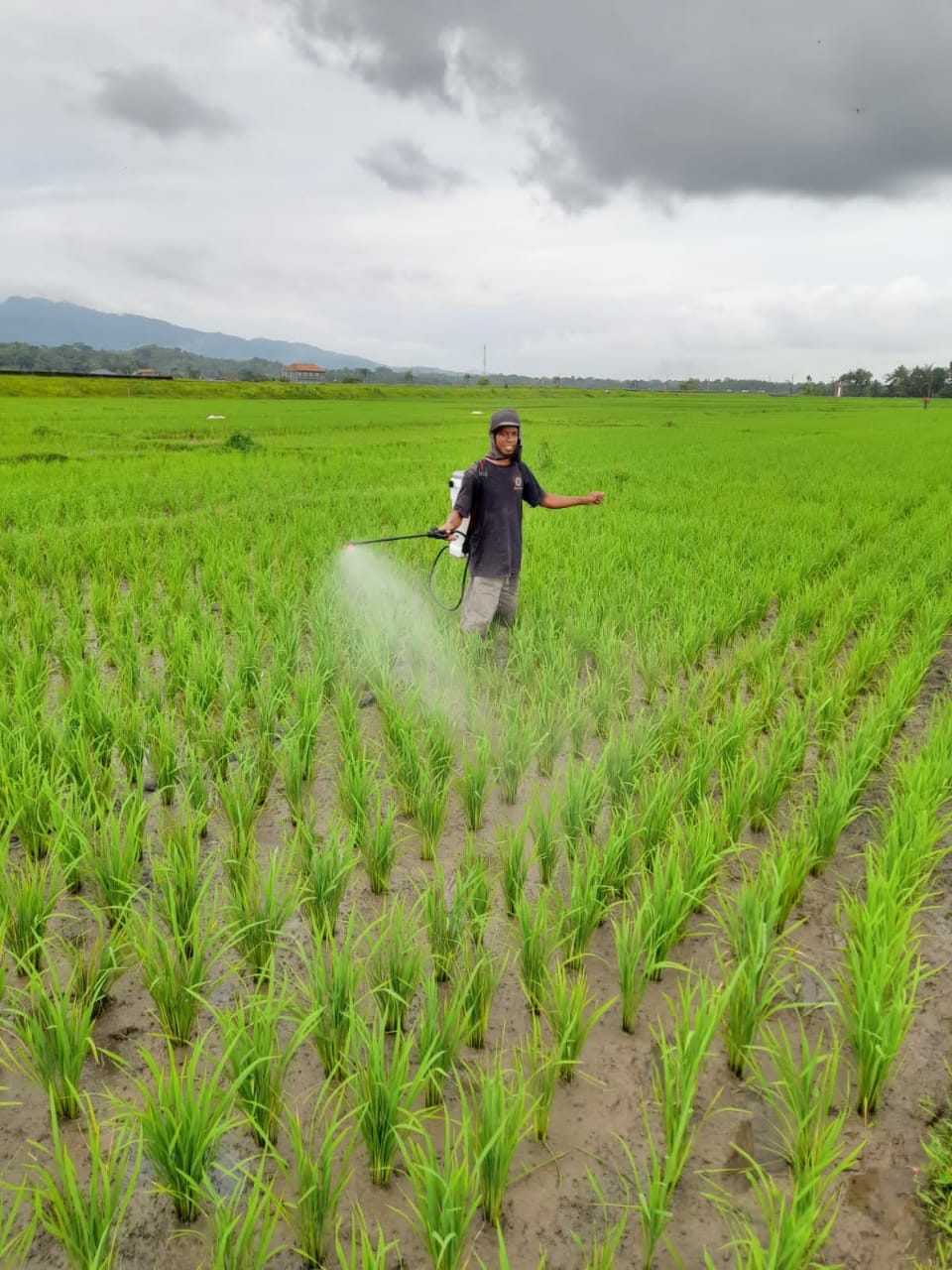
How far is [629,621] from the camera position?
4.98 meters

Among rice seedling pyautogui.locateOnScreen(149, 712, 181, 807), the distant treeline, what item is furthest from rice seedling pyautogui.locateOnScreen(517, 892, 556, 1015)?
the distant treeline

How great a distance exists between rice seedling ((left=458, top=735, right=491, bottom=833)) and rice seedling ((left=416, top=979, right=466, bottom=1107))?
1121 millimetres

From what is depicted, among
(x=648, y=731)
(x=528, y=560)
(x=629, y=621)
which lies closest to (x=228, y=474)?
(x=528, y=560)

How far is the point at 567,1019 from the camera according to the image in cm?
179

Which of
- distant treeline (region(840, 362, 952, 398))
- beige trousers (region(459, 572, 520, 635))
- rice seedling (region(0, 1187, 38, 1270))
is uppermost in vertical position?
distant treeline (region(840, 362, 952, 398))

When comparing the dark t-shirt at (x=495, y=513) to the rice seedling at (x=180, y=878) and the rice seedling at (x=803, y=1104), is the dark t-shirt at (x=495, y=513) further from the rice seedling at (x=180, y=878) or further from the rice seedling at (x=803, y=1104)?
the rice seedling at (x=803, y=1104)

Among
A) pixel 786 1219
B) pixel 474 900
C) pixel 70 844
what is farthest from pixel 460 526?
pixel 786 1219

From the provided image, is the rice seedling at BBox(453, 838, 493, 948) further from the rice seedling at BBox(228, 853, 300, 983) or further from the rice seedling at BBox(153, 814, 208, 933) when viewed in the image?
the rice seedling at BBox(153, 814, 208, 933)

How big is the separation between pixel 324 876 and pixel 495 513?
254 centimetres

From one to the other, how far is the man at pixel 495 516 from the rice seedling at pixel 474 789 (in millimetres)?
1447

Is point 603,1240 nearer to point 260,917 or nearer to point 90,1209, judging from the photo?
point 90,1209

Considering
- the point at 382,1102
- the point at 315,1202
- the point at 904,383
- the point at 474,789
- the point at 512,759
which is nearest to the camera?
the point at 315,1202

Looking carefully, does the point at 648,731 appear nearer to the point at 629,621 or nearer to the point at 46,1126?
the point at 629,621

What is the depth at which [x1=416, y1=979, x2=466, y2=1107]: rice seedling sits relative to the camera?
168cm
